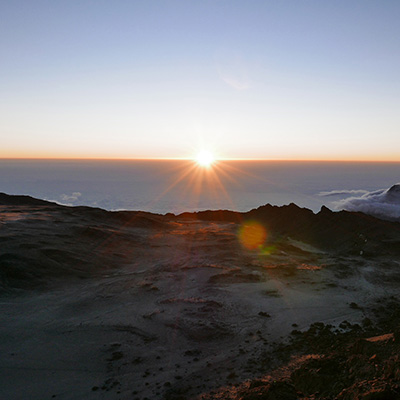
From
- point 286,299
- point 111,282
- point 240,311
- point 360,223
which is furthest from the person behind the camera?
point 360,223

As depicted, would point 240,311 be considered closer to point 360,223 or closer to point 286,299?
point 286,299

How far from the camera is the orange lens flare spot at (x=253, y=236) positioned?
111 feet

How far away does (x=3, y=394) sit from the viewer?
1065 centimetres

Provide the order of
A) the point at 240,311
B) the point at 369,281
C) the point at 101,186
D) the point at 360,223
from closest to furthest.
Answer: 1. the point at 240,311
2. the point at 369,281
3. the point at 360,223
4. the point at 101,186

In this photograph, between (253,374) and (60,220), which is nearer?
(253,374)

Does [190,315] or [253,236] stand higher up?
[190,315]

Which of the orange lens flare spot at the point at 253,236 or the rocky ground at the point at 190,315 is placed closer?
the rocky ground at the point at 190,315

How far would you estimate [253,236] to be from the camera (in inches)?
1510

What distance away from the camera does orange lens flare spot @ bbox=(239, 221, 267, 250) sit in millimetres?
33688

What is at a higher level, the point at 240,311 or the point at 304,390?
the point at 304,390

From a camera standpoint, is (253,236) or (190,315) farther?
(253,236)

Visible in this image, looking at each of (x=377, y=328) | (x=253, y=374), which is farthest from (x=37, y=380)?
(x=377, y=328)

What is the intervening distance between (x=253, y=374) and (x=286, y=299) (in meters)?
8.47

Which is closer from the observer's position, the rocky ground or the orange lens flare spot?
the rocky ground
